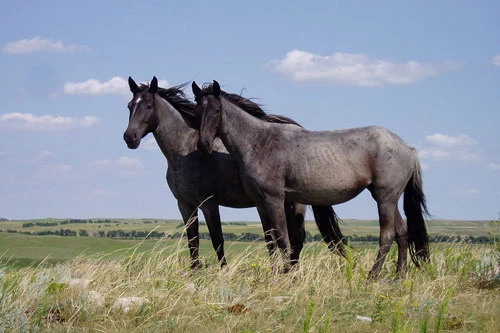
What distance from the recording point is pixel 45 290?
7.46 m

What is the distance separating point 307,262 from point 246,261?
99 cm

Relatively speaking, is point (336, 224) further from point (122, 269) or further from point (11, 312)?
point (11, 312)

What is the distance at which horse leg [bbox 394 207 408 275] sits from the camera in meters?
10.0

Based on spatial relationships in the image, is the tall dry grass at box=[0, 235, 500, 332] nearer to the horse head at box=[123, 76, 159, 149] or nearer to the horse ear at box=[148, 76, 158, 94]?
the horse head at box=[123, 76, 159, 149]

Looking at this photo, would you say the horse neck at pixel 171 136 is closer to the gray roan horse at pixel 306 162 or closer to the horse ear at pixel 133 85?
the horse ear at pixel 133 85

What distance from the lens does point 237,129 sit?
973cm

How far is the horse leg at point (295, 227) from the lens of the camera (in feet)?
34.1

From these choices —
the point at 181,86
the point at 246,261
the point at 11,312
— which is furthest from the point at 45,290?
the point at 181,86

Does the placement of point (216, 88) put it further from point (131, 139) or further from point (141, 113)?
point (131, 139)

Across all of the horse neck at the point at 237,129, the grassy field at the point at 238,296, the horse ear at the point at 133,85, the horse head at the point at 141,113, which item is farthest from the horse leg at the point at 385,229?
the horse ear at the point at 133,85

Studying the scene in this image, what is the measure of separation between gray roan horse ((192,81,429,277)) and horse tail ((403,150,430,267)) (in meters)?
0.59

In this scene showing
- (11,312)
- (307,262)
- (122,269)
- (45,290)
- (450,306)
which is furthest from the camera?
(307,262)

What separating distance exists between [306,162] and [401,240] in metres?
1.90

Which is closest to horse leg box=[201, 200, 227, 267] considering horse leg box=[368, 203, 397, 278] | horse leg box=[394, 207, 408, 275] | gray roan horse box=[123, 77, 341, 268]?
gray roan horse box=[123, 77, 341, 268]
